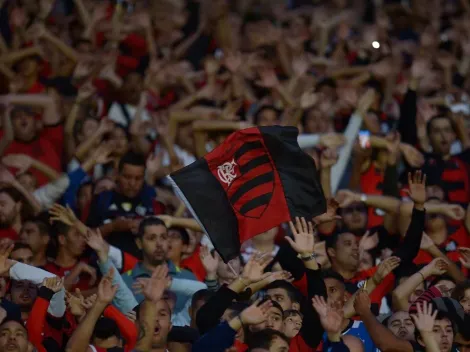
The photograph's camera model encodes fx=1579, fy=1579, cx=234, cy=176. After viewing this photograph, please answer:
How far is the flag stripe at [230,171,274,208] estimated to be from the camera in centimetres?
1016

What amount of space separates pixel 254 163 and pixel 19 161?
3.15 meters

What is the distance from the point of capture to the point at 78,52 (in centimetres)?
1503

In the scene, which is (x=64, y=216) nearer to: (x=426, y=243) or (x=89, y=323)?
(x=89, y=323)

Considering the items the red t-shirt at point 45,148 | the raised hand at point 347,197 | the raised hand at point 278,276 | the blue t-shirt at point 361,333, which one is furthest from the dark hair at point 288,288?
the red t-shirt at point 45,148

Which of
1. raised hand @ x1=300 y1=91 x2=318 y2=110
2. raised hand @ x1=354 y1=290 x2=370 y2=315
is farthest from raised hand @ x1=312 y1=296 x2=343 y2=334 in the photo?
raised hand @ x1=300 y1=91 x2=318 y2=110

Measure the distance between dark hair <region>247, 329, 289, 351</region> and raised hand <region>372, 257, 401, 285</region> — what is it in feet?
3.87

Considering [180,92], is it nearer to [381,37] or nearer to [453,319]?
[381,37]

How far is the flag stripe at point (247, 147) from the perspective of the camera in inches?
405

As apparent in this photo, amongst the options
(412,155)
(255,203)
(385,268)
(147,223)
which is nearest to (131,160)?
(147,223)

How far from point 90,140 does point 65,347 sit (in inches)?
146

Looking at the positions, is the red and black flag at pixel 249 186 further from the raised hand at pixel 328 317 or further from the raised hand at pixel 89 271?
the raised hand at pixel 89 271

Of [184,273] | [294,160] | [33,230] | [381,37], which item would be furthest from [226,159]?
[381,37]

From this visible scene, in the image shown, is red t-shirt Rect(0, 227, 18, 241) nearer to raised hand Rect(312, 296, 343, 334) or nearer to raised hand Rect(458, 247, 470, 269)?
raised hand Rect(312, 296, 343, 334)

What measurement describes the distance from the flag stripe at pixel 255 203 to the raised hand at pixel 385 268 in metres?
0.87
